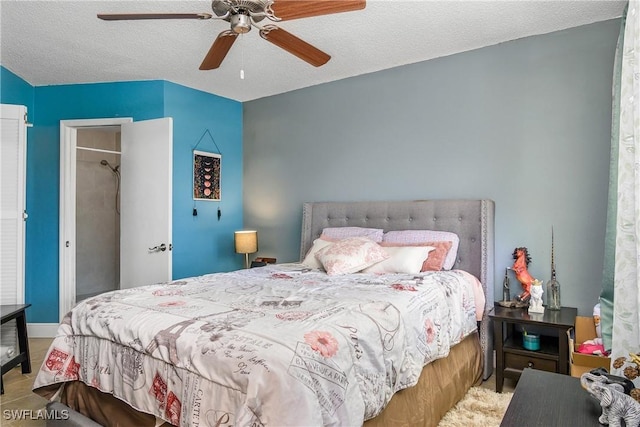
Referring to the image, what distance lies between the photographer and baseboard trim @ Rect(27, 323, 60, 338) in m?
4.12

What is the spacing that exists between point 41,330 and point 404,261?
379cm

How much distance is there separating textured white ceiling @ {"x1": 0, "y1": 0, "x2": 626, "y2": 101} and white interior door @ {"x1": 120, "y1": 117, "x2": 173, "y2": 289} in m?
0.63

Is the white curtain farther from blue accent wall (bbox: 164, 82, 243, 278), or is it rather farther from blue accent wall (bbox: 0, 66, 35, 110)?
blue accent wall (bbox: 0, 66, 35, 110)

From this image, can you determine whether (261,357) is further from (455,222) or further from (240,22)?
(455,222)

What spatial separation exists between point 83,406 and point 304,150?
119 inches

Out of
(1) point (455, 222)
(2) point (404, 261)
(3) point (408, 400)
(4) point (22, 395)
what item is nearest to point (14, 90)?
(4) point (22, 395)

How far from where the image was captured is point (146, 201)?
374 cm

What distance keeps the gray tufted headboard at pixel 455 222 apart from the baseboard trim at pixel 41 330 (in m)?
2.99

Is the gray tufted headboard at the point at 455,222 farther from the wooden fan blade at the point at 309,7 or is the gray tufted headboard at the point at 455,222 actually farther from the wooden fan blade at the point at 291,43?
the wooden fan blade at the point at 309,7

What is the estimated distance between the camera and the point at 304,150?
4.35 meters

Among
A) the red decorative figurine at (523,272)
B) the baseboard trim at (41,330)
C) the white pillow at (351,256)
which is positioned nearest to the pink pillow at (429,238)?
the white pillow at (351,256)

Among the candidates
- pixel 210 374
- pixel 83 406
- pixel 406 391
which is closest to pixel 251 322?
pixel 210 374

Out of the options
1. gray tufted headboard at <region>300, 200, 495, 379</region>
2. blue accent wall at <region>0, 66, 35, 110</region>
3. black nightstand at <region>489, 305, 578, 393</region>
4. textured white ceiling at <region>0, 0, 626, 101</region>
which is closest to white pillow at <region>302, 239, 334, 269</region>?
gray tufted headboard at <region>300, 200, 495, 379</region>

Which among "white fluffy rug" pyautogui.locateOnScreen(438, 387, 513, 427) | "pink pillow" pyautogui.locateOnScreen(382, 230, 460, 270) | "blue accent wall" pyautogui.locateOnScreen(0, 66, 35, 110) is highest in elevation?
"blue accent wall" pyautogui.locateOnScreen(0, 66, 35, 110)
